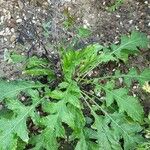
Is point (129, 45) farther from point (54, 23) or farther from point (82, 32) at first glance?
point (54, 23)

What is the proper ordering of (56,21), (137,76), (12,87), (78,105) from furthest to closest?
(56,21) < (137,76) < (12,87) < (78,105)

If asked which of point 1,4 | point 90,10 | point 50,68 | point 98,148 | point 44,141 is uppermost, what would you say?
point 1,4

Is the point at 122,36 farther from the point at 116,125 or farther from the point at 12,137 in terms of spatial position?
the point at 12,137

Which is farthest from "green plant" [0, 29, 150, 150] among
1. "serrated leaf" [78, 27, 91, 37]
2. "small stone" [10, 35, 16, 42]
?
"small stone" [10, 35, 16, 42]

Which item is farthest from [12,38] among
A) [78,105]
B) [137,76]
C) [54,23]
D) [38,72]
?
[137,76]

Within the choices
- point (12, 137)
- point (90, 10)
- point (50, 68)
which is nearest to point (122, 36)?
point (90, 10)

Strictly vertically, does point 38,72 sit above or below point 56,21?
below

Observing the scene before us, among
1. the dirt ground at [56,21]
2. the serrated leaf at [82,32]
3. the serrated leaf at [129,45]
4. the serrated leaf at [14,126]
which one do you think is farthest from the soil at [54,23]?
the serrated leaf at [14,126]
